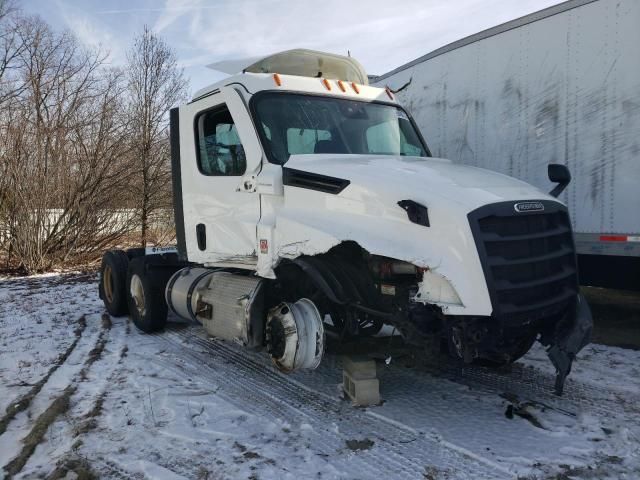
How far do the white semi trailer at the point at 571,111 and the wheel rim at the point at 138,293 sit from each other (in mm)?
4413

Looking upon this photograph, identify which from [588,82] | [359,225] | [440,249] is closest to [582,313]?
[440,249]

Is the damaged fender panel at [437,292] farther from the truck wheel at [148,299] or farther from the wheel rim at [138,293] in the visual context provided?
the wheel rim at [138,293]

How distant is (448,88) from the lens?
698 centimetres

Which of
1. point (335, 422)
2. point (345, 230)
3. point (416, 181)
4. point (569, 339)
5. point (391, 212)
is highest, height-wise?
point (416, 181)

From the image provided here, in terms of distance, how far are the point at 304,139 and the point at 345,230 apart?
4.11ft

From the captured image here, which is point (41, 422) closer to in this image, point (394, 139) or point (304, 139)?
point (304, 139)

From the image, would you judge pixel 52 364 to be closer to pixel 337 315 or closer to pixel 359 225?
pixel 337 315

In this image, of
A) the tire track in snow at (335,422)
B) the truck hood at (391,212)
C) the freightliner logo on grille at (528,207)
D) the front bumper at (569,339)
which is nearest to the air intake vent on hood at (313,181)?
the truck hood at (391,212)

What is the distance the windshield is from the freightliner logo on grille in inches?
64.2

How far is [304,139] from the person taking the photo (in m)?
4.68

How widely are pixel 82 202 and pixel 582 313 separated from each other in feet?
41.5

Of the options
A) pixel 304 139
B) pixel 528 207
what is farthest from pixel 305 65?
pixel 528 207

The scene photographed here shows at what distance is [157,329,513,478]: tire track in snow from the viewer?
3.22 m

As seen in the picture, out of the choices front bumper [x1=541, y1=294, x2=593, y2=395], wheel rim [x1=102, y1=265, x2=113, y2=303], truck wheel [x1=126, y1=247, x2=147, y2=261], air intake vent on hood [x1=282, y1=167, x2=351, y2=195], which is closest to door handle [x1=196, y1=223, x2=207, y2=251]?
air intake vent on hood [x1=282, y1=167, x2=351, y2=195]
